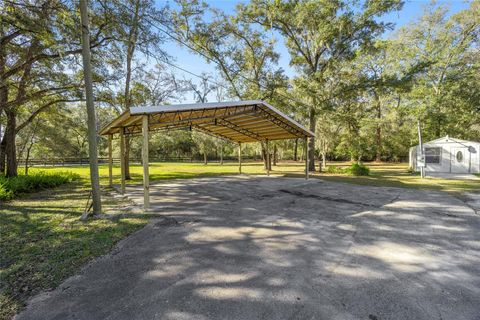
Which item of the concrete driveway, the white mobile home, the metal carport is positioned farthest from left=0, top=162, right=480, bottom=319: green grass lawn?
the white mobile home

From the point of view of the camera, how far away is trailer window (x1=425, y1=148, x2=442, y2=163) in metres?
15.8

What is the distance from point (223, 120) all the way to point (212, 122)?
0.58 m

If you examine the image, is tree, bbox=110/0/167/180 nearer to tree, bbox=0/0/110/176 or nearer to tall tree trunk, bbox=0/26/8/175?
tree, bbox=0/0/110/176

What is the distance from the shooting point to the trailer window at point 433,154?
15836 mm

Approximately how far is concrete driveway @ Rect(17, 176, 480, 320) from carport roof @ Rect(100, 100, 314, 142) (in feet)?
10.2

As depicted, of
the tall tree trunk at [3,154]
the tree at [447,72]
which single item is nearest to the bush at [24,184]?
the tall tree trunk at [3,154]

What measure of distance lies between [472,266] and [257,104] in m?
7.25

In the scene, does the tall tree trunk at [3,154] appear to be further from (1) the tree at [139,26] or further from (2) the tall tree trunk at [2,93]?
(1) the tree at [139,26]

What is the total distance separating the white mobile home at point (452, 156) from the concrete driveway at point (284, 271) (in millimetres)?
12987

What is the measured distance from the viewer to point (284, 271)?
116 inches

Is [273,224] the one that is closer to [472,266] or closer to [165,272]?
[165,272]

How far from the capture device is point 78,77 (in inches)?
417

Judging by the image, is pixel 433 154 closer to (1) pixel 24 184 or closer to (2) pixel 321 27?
(2) pixel 321 27

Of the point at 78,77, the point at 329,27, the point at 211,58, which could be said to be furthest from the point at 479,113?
the point at 78,77
